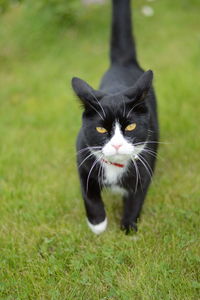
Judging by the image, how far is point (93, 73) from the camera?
5.04 m

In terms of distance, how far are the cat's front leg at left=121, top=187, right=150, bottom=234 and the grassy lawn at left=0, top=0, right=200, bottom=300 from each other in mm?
74

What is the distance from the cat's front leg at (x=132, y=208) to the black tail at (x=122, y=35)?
1.16 meters

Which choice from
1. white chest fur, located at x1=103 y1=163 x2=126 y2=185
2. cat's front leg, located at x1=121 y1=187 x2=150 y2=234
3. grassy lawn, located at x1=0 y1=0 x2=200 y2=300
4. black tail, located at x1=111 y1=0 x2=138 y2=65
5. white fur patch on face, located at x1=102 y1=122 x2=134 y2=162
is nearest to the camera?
white fur patch on face, located at x1=102 y1=122 x2=134 y2=162

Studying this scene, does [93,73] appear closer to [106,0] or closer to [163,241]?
[106,0]

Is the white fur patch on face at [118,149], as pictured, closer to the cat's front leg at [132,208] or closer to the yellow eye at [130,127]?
the yellow eye at [130,127]

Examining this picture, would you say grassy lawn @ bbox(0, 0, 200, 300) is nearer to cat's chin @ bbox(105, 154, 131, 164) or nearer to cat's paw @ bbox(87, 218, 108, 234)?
cat's paw @ bbox(87, 218, 108, 234)

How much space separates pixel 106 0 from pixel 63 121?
12.1ft

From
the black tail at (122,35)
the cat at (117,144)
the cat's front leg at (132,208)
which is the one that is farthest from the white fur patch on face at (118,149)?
the black tail at (122,35)

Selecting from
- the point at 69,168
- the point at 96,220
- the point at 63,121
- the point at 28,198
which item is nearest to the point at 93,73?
the point at 63,121

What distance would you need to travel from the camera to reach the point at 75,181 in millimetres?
3191

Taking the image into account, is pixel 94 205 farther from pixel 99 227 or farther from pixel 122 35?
pixel 122 35

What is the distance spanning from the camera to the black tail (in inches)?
126

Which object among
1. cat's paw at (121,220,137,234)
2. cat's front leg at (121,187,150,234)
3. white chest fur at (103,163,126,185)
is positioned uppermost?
white chest fur at (103,163,126,185)

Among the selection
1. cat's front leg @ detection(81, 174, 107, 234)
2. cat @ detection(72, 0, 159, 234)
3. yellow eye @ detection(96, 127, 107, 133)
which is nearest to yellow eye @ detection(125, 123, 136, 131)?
cat @ detection(72, 0, 159, 234)
